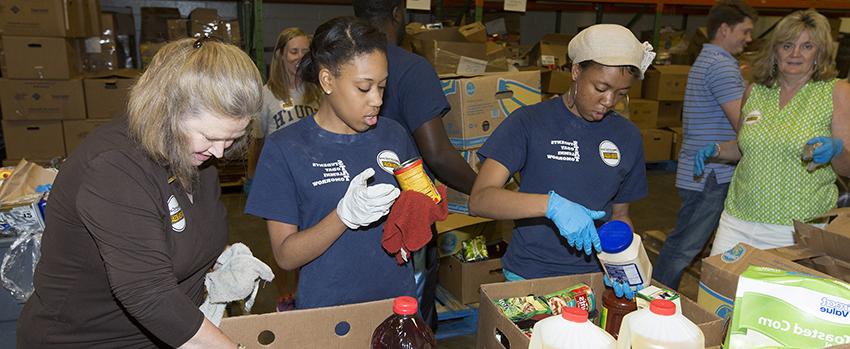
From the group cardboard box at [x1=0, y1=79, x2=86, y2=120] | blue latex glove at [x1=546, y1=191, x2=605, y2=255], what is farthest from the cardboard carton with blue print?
cardboard box at [x1=0, y1=79, x2=86, y2=120]

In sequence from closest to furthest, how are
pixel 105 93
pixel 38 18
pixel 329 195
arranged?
1. pixel 329 195
2. pixel 38 18
3. pixel 105 93

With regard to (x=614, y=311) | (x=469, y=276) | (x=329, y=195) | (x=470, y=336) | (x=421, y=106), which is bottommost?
(x=470, y=336)

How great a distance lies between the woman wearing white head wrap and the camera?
1.64 meters

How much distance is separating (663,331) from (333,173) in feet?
2.67

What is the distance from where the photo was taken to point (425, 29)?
165 inches

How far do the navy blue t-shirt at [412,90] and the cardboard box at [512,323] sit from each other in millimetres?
824

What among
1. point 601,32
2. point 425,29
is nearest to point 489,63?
point 425,29

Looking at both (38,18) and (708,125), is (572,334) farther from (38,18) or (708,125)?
(38,18)

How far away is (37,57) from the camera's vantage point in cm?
429

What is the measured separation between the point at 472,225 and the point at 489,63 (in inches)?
56.8

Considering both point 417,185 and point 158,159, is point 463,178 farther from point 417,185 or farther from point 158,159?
point 158,159

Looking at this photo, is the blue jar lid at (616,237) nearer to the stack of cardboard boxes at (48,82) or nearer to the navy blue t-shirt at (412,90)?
the navy blue t-shirt at (412,90)

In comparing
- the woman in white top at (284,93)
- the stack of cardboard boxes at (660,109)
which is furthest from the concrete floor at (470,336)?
the woman in white top at (284,93)

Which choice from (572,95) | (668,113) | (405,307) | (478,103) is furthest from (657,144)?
(405,307)
